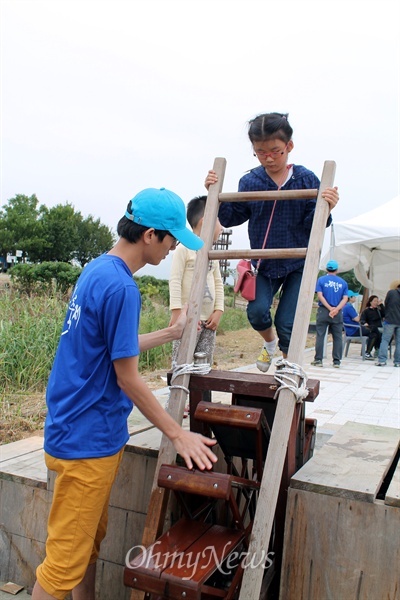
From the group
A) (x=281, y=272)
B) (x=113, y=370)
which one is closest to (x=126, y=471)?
(x=113, y=370)

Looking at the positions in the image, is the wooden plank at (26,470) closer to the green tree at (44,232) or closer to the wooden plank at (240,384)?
the wooden plank at (240,384)

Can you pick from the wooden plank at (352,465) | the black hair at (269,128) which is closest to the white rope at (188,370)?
the wooden plank at (352,465)

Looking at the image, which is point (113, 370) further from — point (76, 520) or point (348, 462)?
point (348, 462)

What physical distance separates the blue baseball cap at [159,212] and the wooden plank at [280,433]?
0.65m

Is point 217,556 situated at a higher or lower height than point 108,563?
higher

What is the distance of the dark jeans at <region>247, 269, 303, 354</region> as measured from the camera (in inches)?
124

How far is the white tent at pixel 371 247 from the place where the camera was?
10324 millimetres

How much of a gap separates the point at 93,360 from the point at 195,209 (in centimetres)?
210

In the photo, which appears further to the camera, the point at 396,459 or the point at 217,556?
the point at 396,459

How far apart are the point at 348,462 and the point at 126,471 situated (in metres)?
1.11

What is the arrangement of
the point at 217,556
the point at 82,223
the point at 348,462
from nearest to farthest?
the point at 217,556
the point at 348,462
the point at 82,223

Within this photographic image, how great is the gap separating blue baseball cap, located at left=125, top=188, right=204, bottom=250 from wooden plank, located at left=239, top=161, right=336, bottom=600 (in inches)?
25.7

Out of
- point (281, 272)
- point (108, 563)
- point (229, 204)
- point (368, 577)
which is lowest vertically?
point (108, 563)

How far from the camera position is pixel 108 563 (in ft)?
9.28
